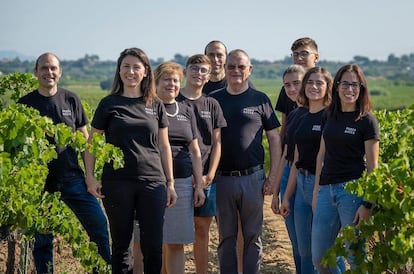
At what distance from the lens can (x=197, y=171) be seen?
5.91 metres

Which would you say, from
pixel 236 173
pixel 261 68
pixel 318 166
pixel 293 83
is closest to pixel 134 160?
pixel 236 173

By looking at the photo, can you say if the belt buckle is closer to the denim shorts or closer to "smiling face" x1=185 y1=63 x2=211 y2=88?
the denim shorts

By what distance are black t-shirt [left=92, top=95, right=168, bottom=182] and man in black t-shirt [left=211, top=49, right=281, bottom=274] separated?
86cm

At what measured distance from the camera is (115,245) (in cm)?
539

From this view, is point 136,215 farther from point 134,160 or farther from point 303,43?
point 303,43

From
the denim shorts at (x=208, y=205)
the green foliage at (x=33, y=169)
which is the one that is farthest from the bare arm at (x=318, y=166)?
the green foliage at (x=33, y=169)

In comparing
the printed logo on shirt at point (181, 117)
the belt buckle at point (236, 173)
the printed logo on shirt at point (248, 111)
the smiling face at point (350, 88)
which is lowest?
the belt buckle at point (236, 173)

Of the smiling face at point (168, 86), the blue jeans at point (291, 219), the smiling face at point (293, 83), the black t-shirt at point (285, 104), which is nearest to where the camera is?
the smiling face at point (168, 86)

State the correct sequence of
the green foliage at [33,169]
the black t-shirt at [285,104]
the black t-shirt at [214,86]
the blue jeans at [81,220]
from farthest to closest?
the black t-shirt at [214,86], the black t-shirt at [285,104], the blue jeans at [81,220], the green foliage at [33,169]

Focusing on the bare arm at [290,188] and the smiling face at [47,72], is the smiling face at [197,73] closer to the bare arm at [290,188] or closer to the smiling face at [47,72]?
the bare arm at [290,188]

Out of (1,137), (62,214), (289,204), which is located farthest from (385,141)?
(1,137)

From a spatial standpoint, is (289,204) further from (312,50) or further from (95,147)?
A: (95,147)

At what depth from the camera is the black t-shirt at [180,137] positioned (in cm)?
579

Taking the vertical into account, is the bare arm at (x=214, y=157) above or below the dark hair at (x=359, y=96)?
below
